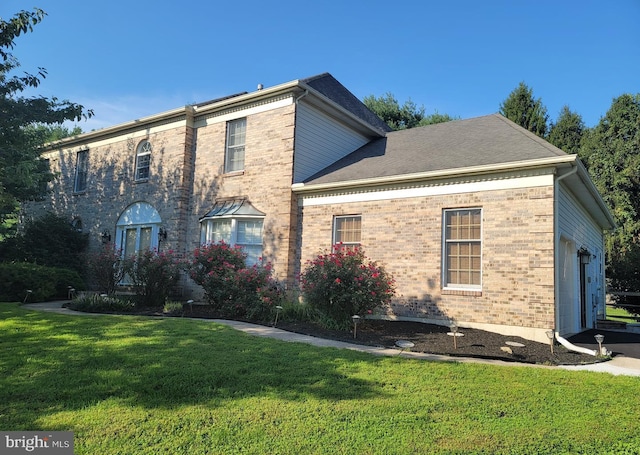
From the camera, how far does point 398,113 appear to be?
3178 cm

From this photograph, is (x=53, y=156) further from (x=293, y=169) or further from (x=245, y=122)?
(x=293, y=169)

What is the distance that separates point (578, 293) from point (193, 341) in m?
10.8

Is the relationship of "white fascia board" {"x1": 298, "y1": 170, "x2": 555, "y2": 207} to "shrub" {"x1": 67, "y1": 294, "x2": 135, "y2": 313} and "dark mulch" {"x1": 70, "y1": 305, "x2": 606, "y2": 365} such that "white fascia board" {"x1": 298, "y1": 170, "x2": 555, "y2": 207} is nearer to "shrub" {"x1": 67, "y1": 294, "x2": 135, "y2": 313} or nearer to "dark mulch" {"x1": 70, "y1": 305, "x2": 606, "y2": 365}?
"dark mulch" {"x1": 70, "y1": 305, "x2": 606, "y2": 365}

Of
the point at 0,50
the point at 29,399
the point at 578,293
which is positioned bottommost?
the point at 29,399

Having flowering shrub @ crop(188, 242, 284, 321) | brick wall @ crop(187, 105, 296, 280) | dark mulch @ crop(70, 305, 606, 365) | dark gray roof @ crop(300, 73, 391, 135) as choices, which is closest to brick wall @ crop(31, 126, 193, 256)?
brick wall @ crop(187, 105, 296, 280)

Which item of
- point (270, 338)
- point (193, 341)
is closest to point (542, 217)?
point (270, 338)

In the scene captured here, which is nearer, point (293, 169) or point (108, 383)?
point (108, 383)

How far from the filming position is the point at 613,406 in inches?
190

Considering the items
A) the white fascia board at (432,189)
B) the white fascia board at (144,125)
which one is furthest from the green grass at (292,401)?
the white fascia board at (144,125)

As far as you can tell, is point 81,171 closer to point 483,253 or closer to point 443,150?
point 443,150

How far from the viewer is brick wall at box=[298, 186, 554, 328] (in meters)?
9.26

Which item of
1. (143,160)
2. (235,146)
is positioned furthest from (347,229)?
(143,160)

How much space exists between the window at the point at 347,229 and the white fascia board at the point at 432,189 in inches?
20.4

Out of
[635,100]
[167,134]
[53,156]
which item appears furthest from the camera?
[635,100]
